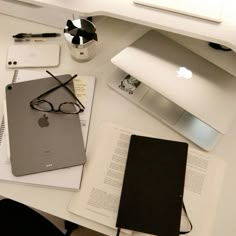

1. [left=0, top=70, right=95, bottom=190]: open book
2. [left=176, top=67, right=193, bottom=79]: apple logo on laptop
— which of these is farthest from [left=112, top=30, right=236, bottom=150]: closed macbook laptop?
[left=0, top=70, right=95, bottom=190]: open book

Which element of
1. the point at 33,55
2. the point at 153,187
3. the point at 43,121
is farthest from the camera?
the point at 33,55

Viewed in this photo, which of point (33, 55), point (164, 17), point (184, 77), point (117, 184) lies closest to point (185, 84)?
point (184, 77)

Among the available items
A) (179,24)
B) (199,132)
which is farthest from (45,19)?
(199,132)

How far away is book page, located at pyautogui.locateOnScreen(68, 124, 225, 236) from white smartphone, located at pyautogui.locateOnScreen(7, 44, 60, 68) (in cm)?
31

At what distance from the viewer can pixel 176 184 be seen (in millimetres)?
782

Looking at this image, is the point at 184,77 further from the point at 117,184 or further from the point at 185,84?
the point at 117,184

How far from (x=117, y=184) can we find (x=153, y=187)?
0.09 meters

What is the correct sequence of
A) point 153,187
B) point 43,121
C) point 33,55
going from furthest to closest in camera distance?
point 33,55, point 43,121, point 153,187

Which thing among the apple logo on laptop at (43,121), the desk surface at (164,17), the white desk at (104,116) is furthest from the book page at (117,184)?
the desk surface at (164,17)

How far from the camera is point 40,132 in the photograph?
0.86 meters

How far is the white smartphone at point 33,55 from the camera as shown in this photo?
99 centimetres

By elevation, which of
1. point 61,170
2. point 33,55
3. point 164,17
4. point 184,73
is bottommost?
point 61,170

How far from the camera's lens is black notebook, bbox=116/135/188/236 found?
74cm

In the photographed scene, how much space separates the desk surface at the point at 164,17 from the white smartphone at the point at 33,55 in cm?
16
